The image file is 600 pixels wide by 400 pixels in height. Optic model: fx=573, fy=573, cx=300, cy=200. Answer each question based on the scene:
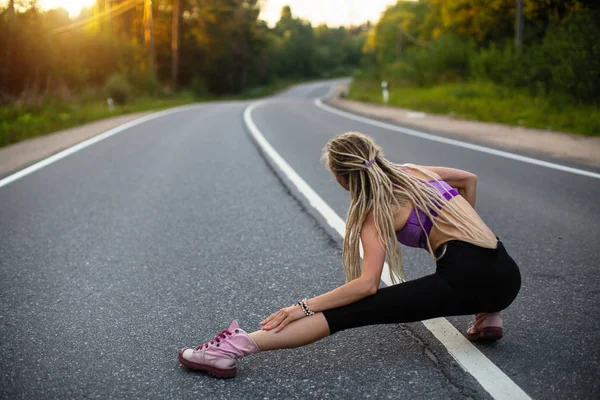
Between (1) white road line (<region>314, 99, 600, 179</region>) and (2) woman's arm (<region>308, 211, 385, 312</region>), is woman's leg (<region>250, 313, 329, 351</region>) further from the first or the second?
(1) white road line (<region>314, 99, 600, 179</region>)

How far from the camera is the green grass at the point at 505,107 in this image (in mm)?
13531

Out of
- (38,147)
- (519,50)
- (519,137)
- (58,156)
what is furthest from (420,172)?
(519,50)

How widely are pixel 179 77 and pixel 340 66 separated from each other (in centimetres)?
6912

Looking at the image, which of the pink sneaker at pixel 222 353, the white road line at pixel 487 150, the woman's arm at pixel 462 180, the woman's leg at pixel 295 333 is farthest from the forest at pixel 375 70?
the pink sneaker at pixel 222 353

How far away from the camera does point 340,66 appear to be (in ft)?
413

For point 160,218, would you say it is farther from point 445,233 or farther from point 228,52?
point 228,52

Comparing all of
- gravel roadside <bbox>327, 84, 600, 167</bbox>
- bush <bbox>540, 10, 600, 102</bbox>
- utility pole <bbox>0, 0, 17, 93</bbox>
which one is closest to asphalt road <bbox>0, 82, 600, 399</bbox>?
gravel roadside <bbox>327, 84, 600, 167</bbox>

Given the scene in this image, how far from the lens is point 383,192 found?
9.82ft

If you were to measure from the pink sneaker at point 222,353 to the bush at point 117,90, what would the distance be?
31802mm

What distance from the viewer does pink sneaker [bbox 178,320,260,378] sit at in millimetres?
2912

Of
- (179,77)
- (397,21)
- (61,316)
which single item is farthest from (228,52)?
(61,316)

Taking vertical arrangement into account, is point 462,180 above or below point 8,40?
below

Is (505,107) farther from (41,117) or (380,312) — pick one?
(380,312)

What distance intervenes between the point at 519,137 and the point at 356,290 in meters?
10.5
